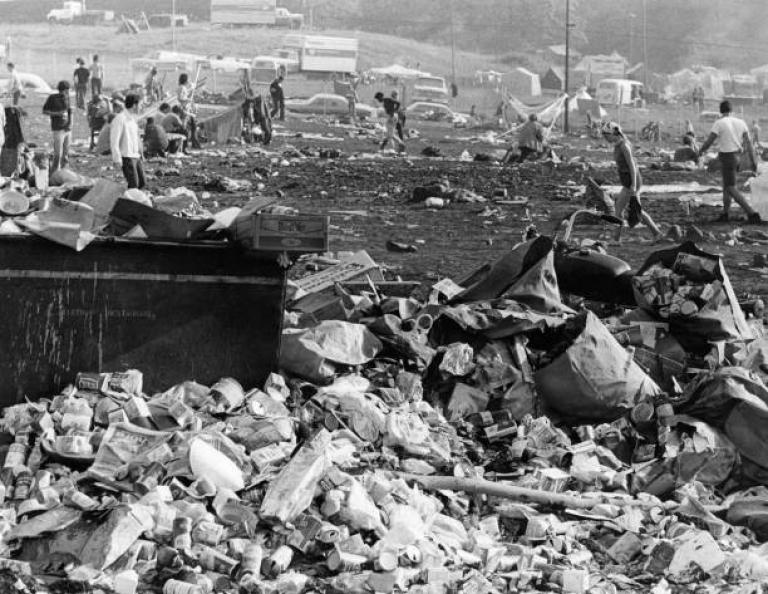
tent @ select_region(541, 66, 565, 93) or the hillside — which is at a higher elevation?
the hillside

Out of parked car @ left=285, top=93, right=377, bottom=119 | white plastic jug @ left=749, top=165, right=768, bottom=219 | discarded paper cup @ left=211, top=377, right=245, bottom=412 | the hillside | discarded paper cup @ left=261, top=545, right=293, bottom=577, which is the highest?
discarded paper cup @ left=211, top=377, right=245, bottom=412

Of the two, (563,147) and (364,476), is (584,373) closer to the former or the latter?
(364,476)

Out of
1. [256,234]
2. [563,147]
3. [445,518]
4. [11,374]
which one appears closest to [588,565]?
[445,518]

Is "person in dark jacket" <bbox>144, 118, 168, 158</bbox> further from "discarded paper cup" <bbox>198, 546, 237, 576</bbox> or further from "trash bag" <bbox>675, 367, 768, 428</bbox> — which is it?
"discarded paper cup" <bbox>198, 546, 237, 576</bbox>

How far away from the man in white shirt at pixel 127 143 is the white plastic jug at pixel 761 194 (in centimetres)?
680

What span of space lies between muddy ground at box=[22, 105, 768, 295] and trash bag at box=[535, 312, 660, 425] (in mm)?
3502

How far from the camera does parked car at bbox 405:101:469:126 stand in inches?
1681

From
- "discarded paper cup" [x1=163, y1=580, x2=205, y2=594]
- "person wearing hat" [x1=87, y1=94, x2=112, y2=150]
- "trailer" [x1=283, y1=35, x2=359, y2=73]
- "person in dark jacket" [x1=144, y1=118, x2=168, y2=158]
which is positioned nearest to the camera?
"discarded paper cup" [x1=163, y1=580, x2=205, y2=594]

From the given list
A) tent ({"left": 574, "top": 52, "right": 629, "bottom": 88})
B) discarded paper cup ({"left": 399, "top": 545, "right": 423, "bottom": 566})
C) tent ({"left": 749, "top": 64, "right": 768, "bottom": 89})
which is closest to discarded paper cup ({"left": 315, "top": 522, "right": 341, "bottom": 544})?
discarded paper cup ({"left": 399, "top": 545, "right": 423, "bottom": 566})

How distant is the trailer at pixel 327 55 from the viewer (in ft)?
199

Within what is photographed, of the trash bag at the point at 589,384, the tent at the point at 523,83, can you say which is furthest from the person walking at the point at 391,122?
the tent at the point at 523,83

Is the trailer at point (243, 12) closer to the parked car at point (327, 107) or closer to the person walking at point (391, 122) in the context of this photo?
the parked car at point (327, 107)

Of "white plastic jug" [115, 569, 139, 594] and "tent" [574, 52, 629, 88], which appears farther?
"tent" [574, 52, 629, 88]

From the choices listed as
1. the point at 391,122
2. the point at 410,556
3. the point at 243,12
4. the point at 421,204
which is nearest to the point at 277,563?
the point at 410,556
